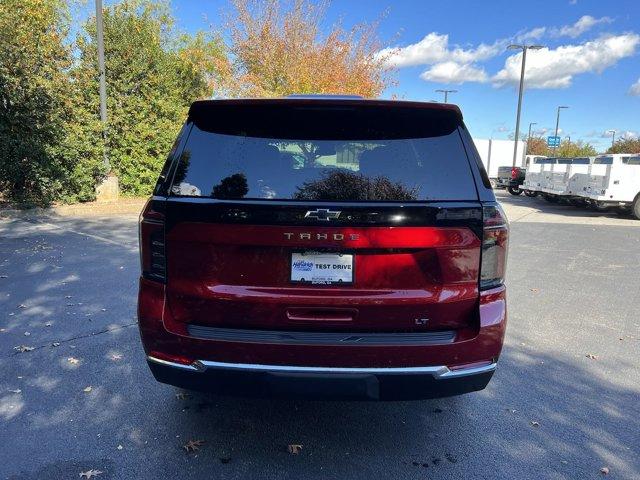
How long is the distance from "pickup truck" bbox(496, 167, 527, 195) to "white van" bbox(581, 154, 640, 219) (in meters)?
6.10

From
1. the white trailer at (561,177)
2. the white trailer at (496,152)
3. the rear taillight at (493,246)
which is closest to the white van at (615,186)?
the white trailer at (561,177)

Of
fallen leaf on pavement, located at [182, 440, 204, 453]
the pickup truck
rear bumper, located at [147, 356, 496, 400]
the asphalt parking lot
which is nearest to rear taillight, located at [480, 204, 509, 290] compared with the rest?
rear bumper, located at [147, 356, 496, 400]

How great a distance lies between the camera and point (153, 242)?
2539 mm

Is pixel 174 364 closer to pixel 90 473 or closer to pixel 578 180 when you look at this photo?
pixel 90 473

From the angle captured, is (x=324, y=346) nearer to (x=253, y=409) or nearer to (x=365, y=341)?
(x=365, y=341)

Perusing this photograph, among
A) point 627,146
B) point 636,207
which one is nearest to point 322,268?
point 636,207

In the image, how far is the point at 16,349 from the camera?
4137mm

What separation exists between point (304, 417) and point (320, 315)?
110cm

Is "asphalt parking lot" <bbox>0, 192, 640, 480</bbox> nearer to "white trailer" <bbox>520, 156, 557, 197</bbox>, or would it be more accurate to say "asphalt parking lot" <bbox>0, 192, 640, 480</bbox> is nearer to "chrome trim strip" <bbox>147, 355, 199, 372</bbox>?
"chrome trim strip" <bbox>147, 355, 199, 372</bbox>

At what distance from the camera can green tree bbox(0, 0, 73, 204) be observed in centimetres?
1161

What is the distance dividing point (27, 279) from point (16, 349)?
2376 mm

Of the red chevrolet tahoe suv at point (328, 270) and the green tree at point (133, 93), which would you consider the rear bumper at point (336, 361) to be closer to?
the red chevrolet tahoe suv at point (328, 270)

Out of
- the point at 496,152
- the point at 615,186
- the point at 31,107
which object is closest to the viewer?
the point at 31,107

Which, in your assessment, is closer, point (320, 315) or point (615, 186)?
point (320, 315)
